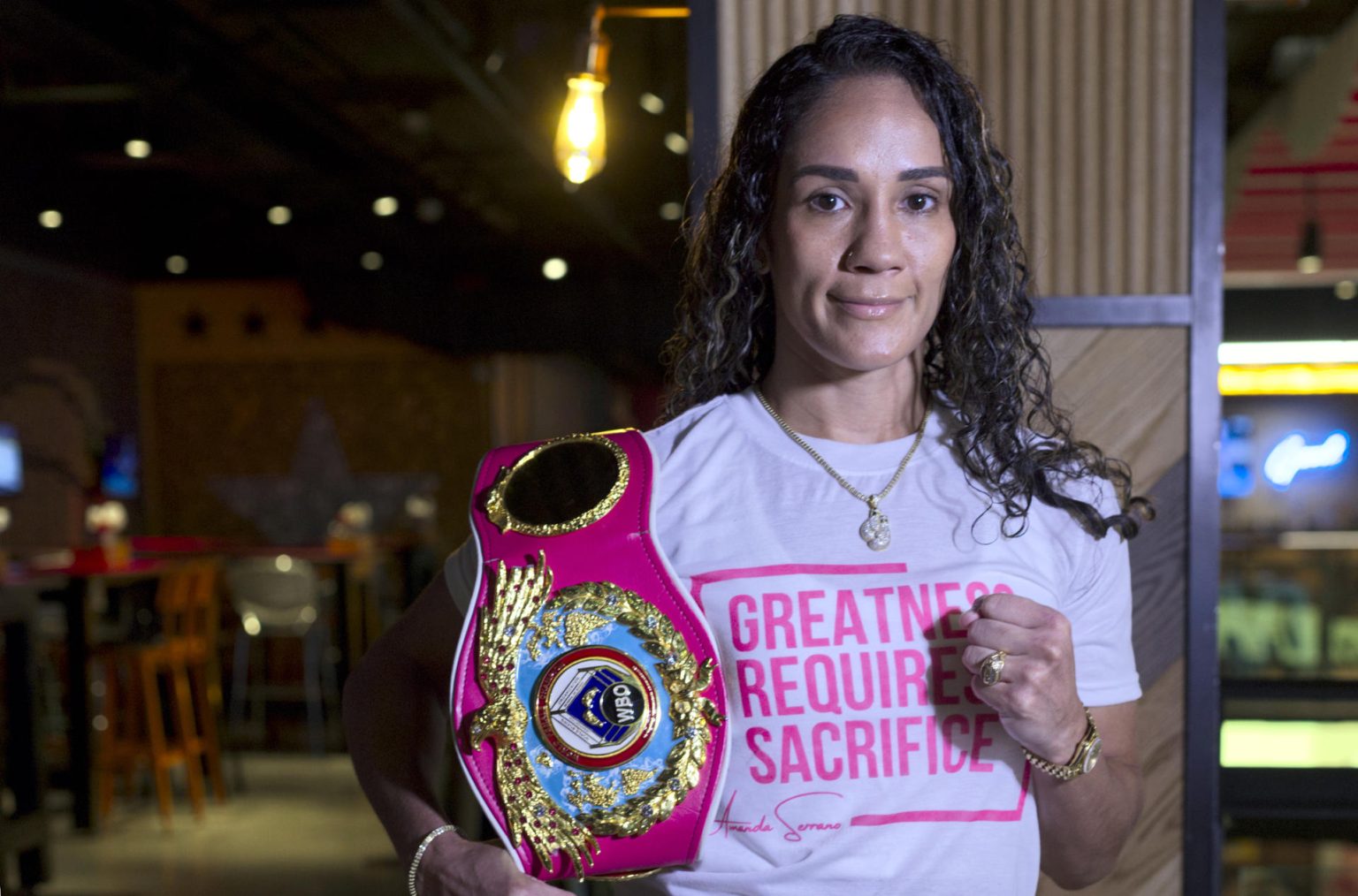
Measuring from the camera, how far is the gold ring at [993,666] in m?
0.88

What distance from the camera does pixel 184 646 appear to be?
194 inches

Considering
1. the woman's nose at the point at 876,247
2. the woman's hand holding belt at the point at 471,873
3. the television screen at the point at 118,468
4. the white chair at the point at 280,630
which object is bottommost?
the white chair at the point at 280,630

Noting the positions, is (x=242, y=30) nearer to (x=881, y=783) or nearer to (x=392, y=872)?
(x=392, y=872)

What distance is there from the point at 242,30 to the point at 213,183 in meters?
2.96

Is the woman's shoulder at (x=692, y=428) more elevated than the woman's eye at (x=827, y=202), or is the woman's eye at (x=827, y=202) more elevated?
the woman's eye at (x=827, y=202)

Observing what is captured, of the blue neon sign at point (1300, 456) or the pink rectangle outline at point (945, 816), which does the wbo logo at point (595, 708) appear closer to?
the pink rectangle outline at point (945, 816)

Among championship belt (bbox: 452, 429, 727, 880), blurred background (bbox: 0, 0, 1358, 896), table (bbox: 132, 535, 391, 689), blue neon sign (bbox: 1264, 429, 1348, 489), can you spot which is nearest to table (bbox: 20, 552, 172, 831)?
blurred background (bbox: 0, 0, 1358, 896)

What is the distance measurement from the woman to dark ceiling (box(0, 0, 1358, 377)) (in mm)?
676

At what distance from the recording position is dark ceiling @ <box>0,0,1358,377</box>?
489 centimetres

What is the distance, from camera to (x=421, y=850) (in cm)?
98

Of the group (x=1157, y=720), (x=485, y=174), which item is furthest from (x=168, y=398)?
(x=1157, y=720)

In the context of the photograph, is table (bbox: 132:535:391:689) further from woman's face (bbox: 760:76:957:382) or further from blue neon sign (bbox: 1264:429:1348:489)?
woman's face (bbox: 760:76:957:382)

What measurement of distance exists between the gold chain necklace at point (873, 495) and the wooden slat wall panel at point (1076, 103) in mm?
674

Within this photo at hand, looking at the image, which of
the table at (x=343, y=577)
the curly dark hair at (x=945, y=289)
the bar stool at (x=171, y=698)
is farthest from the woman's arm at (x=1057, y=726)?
the table at (x=343, y=577)
